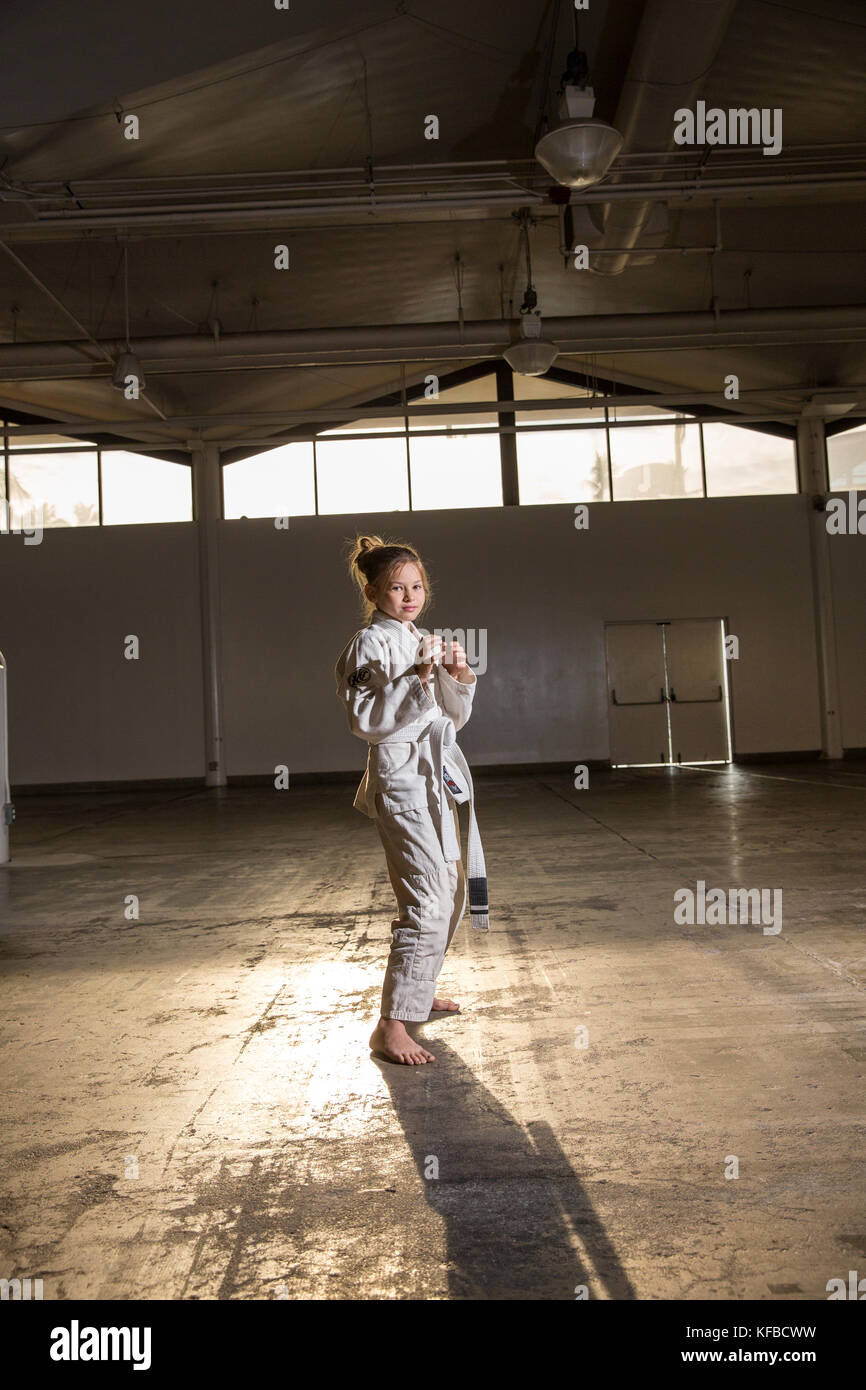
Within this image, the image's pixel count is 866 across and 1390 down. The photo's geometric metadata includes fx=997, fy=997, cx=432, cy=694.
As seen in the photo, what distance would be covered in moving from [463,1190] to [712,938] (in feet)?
7.72

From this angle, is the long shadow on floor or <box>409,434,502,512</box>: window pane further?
<box>409,434,502,512</box>: window pane

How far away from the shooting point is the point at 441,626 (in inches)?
607

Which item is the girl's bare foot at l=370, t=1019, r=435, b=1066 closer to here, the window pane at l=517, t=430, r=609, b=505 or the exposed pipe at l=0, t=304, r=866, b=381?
the exposed pipe at l=0, t=304, r=866, b=381

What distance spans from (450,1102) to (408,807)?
2.48 ft

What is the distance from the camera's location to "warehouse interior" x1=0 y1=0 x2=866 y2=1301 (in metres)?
1.99

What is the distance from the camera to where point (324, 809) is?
36.3 ft

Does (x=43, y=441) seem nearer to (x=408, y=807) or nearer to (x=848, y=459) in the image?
(x=848, y=459)

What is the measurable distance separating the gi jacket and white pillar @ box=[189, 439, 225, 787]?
1284 cm

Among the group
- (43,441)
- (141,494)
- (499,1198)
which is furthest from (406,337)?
(499,1198)

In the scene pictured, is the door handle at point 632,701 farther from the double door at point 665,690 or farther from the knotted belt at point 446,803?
the knotted belt at point 446,803

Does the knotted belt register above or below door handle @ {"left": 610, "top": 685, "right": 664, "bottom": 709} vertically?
below

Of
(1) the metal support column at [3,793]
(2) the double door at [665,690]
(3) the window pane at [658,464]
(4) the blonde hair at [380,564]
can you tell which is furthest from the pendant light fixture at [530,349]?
(4) the blonde hair at [380,564]

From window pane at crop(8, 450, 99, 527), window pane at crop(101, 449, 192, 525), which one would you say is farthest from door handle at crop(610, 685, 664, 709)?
window pane at crop(8, 450, 99, 527)

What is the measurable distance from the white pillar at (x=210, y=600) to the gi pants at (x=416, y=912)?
42.4ft
